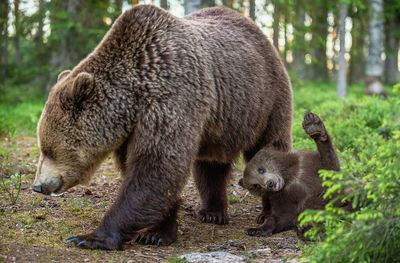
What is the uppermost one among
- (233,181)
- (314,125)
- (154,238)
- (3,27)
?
(3,27)

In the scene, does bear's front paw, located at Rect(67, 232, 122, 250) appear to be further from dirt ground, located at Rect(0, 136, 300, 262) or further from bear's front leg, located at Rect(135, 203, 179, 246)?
bear's front leg, located at Rect(135, 203, 179, 246)

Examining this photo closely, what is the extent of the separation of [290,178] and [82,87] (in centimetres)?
238

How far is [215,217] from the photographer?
5.52 meters

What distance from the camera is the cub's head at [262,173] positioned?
4.98 metres

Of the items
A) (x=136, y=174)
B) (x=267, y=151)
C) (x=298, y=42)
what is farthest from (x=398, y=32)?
(x=136, y=174)

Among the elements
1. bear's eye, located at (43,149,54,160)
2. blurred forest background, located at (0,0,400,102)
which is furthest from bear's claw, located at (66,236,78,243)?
blurred forest background, located at (0,0,400,102)

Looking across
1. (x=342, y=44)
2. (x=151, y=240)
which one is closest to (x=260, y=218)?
(x=151, y=240)

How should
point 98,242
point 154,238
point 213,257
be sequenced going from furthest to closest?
point 154,238 → point 98,242 → point 213,257

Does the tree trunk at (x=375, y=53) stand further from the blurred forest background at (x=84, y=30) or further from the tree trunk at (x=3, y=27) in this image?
the tree trunk at (x=3, y=27)

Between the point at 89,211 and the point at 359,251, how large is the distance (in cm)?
336

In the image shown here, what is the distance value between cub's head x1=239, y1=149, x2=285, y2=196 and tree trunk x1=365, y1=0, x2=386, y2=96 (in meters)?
11.7


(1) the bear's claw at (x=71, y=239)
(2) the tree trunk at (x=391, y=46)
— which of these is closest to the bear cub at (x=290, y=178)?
(1) the bear's claw at (x=71, y=239)

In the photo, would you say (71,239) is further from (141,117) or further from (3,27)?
(3,27)

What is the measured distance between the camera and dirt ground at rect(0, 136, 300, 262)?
152 inches
